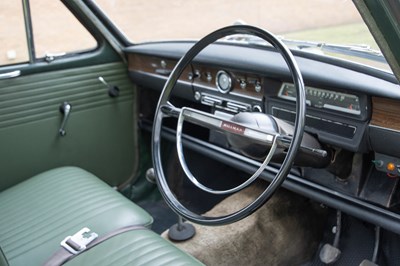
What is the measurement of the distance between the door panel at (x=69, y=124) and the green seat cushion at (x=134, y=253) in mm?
975

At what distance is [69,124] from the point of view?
2.36 meters

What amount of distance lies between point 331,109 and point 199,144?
2.95ft

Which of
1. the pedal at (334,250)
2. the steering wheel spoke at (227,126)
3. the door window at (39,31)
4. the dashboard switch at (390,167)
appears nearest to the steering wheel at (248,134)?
the steering wheel spoke at (227,126)

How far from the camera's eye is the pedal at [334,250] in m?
1.94

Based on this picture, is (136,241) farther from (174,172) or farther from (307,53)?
(174,172)

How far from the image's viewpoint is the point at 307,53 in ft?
5.72

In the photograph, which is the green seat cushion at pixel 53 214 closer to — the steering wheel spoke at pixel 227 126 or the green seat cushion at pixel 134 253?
the green seat cushion at pixel 134 253

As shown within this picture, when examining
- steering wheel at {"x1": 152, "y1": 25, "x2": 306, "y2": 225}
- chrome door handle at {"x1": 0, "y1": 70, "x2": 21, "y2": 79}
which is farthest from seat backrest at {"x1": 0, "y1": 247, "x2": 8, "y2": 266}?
chrome door handle at {"x1": 0, "y1": 70, "x2": 21, "y2": 79}

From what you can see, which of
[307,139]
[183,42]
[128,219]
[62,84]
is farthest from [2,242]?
[183,42]

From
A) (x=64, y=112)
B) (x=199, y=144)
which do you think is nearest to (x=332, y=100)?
(x=199, y=144)

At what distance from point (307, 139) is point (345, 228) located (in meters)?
0.65

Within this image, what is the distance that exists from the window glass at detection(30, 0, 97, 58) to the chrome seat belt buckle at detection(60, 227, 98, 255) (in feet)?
3.61

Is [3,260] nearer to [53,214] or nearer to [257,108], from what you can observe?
[53,214]

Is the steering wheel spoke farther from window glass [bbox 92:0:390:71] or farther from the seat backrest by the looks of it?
the seat backrest
